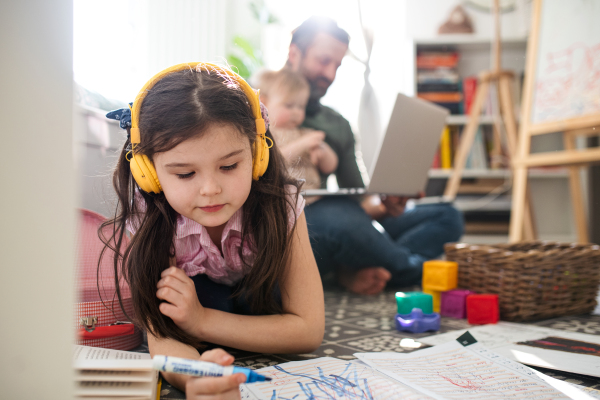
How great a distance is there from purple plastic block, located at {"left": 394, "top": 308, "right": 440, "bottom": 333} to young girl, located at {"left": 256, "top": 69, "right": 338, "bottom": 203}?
20.1 inches

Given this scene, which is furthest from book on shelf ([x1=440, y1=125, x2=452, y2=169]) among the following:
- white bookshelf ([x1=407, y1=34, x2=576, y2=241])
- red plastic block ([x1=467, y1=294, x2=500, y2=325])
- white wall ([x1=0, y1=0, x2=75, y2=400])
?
white wall ([x1=0, y1=0, x2=75, y2=400])

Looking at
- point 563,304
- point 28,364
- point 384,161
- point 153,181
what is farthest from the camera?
point 384,161

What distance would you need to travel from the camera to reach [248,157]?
679mm

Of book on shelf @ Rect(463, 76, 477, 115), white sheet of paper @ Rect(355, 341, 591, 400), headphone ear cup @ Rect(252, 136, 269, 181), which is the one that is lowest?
white sheet of paper @ Rect(355, 341, 591, 400)

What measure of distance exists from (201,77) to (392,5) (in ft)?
7.74

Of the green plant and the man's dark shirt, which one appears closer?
the man's dark shirt

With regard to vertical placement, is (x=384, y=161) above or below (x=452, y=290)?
above

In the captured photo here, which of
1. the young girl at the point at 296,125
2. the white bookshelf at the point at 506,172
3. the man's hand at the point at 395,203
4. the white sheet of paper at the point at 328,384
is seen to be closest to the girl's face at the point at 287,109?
the young girl at the point at 296,125

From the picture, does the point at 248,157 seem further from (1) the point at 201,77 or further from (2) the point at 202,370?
(2) the point at 202,370

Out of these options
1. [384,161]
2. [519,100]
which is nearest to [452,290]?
[384,161]

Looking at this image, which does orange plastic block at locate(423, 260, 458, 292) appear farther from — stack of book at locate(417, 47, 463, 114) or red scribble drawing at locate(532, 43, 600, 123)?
stack of book at locate(417, 47, 463, 114)

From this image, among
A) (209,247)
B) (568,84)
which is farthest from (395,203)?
(209,247)

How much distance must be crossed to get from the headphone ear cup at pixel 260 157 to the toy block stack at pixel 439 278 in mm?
631

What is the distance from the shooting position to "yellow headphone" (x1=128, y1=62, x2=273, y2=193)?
2.16 ft
